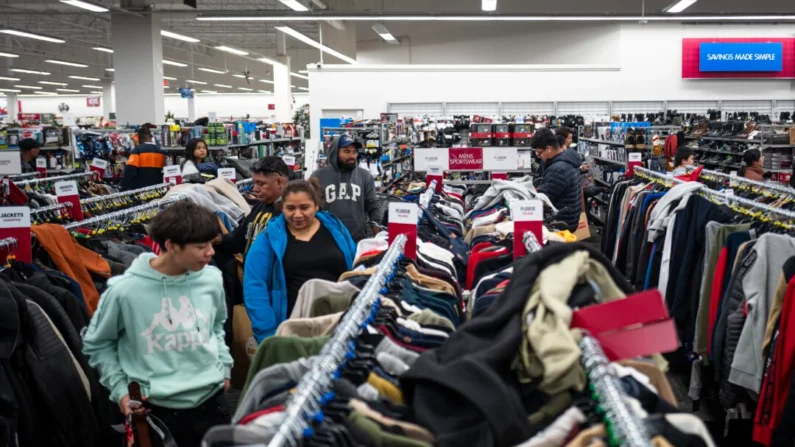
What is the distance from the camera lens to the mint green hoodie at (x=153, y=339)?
8.30ft

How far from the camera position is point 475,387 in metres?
1.37

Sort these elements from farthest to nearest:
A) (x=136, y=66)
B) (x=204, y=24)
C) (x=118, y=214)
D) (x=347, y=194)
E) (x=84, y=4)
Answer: (x=204, y=24) < (x=136, y=66) < (x=84, y=4) < (x=347, y=194) < (x=118, y=214)

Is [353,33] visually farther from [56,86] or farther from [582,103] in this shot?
[56,86]

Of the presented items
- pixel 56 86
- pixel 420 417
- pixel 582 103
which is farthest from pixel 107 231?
pixel 56 86

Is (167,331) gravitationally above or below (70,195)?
below

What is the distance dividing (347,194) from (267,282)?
2022 mm

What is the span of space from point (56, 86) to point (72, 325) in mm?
34681

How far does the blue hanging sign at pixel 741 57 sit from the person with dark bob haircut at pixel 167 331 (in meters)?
18.1

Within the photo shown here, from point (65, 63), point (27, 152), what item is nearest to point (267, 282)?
point (27, 152)

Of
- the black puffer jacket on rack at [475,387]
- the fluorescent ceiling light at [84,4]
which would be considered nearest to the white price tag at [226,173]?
the black puffer jacket on rack at [475,387]

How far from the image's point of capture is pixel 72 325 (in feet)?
9.89

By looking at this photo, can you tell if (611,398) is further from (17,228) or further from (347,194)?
(347,194)

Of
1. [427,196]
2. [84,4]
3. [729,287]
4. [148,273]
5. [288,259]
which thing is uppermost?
[84,4]

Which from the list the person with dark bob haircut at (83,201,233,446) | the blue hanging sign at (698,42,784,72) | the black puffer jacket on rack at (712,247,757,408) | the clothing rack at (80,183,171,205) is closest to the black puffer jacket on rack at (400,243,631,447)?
the person with dark bob haircut at (83,201,233,446)
